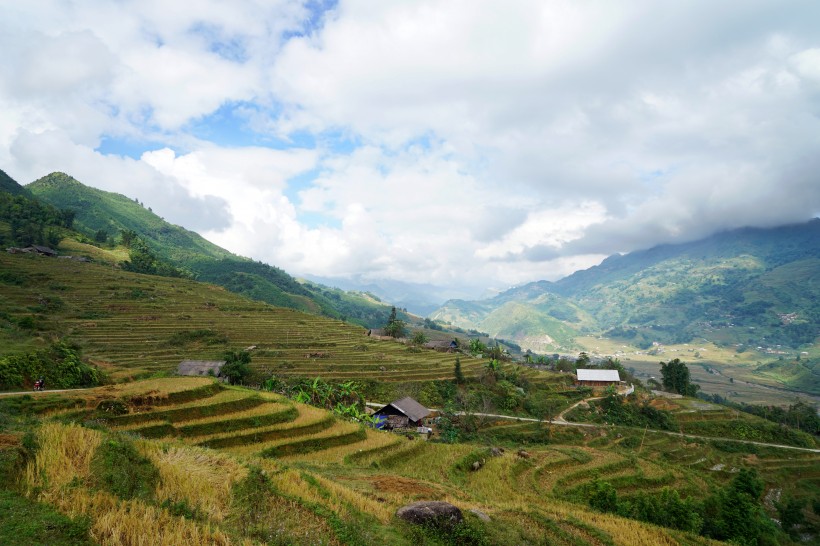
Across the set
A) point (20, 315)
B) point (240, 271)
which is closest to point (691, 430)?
point (20, 315)

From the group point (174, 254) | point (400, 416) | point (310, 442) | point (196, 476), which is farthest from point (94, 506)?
point (174, 254)

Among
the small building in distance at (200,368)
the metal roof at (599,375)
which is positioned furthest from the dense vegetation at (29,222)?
the metal roof at (599,375)

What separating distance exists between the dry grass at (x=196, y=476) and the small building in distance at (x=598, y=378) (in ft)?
244

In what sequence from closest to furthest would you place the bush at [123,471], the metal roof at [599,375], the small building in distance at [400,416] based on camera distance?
the bush at [123,471] → the small building in distance at [400,416] → the metal roof at [599,375]

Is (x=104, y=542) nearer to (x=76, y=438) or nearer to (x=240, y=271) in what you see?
(x=76, y=438)

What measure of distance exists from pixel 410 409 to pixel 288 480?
99.1ft

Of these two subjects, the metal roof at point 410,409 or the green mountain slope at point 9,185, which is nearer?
the metal roof at point 410,409

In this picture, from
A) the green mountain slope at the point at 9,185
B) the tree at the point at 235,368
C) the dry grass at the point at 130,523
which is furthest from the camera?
the green mountain slope at the point at 9,185

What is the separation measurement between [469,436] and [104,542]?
39482 mm

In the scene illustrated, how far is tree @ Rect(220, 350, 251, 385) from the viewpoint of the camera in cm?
4156

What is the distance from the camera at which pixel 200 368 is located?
40.9m

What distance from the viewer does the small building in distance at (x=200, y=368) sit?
1594 inches

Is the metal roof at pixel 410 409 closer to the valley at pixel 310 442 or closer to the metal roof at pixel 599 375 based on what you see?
the valley at pixel 310 442

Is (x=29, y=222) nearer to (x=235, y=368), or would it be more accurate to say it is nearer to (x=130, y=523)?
(x=235, y=368)
